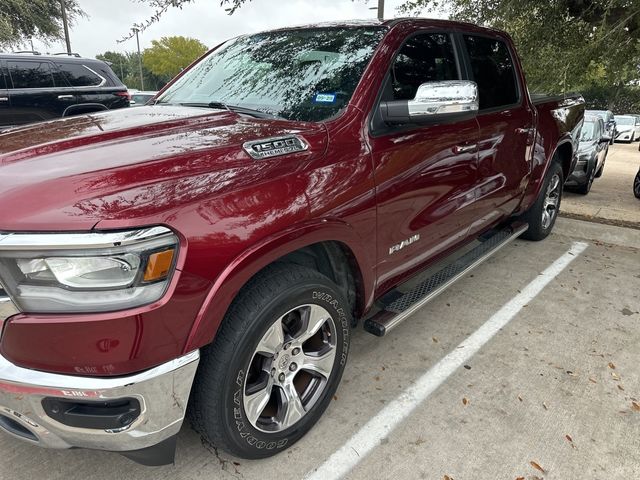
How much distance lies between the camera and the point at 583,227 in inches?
222

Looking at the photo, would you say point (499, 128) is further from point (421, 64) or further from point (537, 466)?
point (537, 466)

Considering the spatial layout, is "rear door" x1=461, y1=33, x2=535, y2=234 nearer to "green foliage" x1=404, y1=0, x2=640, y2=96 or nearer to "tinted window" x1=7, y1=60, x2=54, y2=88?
"green foliage" x1=404, y1=0, x2=640, y2=96

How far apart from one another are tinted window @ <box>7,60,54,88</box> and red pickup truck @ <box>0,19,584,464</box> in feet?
18.0

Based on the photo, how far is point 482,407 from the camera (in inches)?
101

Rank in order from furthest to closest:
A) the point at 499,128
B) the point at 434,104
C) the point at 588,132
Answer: the point at 588,132
the point at 499,128
the point at 434,104

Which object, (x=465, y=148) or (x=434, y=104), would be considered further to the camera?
(x=465, y=148)

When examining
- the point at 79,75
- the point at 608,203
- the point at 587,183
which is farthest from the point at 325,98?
the point at 587,183

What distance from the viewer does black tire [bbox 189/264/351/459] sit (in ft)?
5.98

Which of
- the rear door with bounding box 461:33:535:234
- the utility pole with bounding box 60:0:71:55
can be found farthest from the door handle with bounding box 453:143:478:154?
the utility pole with bounding box 60:0:71:55

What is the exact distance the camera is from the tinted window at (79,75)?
25.8 feet

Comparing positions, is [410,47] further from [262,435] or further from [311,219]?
[262,435]

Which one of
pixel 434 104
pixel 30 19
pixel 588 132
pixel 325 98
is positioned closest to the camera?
pixel 434 104

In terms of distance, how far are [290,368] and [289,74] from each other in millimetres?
1590

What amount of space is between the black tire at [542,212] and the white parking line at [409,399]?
111cm
